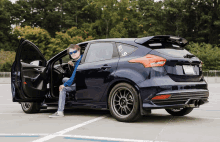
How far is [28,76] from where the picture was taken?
768cm

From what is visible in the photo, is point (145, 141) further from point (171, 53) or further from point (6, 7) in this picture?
point (6, 7)

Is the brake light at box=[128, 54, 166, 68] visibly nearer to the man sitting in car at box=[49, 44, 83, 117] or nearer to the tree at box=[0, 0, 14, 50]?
the man sitting in car at box=[49, 44, 83, 117]

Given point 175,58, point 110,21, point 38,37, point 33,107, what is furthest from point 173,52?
point 110,21

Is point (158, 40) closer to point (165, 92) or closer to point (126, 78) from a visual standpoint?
point (126, 78)

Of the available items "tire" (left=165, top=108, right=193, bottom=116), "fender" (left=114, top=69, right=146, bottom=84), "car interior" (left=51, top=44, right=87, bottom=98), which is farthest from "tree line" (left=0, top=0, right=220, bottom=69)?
"fender" (left=114, top=69, right=146, bottom=84)

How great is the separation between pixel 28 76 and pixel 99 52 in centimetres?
186

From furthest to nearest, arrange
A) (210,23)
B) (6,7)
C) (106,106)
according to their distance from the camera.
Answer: (6,7)
(210,23)
(106,106)

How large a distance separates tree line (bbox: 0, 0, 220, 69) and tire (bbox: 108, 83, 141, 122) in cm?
3705

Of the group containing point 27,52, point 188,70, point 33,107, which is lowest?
point 33,107

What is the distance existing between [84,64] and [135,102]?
1678mm

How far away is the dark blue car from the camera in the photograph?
6.01m

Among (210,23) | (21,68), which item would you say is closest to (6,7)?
(210,23)

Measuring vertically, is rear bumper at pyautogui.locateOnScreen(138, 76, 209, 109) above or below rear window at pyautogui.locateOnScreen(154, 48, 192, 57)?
below

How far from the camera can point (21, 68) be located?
7.56 meters
